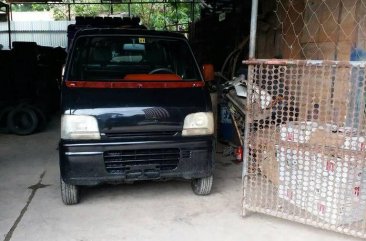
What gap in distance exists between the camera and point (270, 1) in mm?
7168

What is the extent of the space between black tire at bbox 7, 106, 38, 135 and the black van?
3341 millimetres

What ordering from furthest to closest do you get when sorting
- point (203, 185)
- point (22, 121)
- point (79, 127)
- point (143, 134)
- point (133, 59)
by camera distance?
point (22, 121)
point (133, 59)
point (203, 185)
point (143, 134)
point (79, 127)

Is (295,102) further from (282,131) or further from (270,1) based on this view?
(270,1)

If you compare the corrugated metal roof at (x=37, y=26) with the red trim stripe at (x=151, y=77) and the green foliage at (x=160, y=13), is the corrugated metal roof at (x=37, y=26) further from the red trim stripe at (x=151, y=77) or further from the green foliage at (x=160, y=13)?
the red trim stripe at (x=151, y=77)

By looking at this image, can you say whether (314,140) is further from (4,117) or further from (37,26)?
(37,26)

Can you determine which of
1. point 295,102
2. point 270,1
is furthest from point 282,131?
point 270,1

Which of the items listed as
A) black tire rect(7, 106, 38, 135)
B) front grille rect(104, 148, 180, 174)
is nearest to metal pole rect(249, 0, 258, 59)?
front grille rect(104, 148, 180, 174)

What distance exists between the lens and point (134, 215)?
12.1 feet

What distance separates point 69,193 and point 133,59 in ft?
5.58

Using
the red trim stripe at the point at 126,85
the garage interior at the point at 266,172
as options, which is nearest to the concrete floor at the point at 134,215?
the garage interior at the point at 266,172

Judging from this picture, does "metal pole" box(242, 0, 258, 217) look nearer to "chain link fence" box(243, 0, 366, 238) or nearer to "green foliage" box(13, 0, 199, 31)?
"chain link fence" box(243, 0, 366, 238)

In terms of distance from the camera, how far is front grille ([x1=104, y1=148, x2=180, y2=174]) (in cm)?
364

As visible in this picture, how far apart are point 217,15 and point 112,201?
912cm

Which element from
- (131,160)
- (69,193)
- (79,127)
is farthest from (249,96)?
(69,193)
